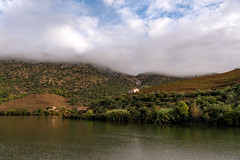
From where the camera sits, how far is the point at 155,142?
41969mm

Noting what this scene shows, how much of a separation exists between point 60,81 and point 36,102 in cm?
3228

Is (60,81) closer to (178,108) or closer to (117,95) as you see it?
(117,95)

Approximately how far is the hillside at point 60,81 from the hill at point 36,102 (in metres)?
4.20

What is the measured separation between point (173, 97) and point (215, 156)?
62012 millimetres

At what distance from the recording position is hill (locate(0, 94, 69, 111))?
446 feet

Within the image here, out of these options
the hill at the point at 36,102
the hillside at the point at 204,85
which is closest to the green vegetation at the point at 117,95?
the hillside at the point at 204,85

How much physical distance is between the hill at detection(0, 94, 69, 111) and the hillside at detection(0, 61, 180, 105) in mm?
4198

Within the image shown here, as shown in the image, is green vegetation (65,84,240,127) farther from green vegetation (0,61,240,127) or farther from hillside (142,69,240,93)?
hillside (142,69,240,93)

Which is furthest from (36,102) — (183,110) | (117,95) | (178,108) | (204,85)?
(204,85)

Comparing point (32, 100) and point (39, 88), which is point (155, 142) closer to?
point (32, 100)

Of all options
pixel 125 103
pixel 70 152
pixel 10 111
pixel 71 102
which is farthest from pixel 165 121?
pixel 10 111

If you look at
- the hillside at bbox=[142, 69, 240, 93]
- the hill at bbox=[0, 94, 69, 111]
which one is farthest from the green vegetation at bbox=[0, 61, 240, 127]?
the hill at bbox=[0, 94, 69, 111]

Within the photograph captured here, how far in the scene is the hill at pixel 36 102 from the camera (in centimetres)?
13607

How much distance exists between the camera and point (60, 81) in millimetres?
169625
